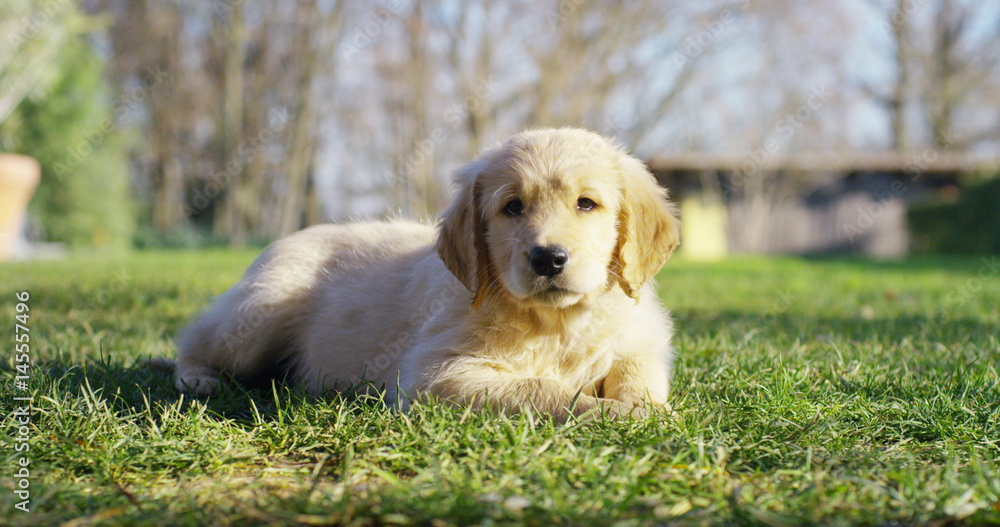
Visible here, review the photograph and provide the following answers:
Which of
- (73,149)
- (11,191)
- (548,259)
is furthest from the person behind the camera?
(73,149)

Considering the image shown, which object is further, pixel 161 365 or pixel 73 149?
pixel 73 149

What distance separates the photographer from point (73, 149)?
17719 mm

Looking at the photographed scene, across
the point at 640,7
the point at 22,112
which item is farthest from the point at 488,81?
the point at 22,112

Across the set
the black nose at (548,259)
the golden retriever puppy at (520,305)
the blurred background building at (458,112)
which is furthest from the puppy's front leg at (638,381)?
the blurred background building at (458,112)

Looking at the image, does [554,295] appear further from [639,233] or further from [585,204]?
[639,233]

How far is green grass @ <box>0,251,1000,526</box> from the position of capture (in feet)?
5.91

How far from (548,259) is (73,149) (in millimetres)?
18898

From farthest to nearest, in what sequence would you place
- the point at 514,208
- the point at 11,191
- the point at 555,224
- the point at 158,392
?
the point at 11,191, the point at 158,392, the point at 514,208, the point at 555,224

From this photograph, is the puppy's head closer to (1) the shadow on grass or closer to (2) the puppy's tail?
(1) the shadow on grass

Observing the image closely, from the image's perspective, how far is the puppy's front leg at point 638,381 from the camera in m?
2.76

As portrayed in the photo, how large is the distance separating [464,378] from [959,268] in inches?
491

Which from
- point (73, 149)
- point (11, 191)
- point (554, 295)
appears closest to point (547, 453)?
point (554, 295)

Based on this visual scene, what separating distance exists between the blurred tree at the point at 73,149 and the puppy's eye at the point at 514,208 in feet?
56.6

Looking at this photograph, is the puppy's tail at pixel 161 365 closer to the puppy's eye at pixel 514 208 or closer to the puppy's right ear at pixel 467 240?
the puppy's right ear at pixel 467 240
